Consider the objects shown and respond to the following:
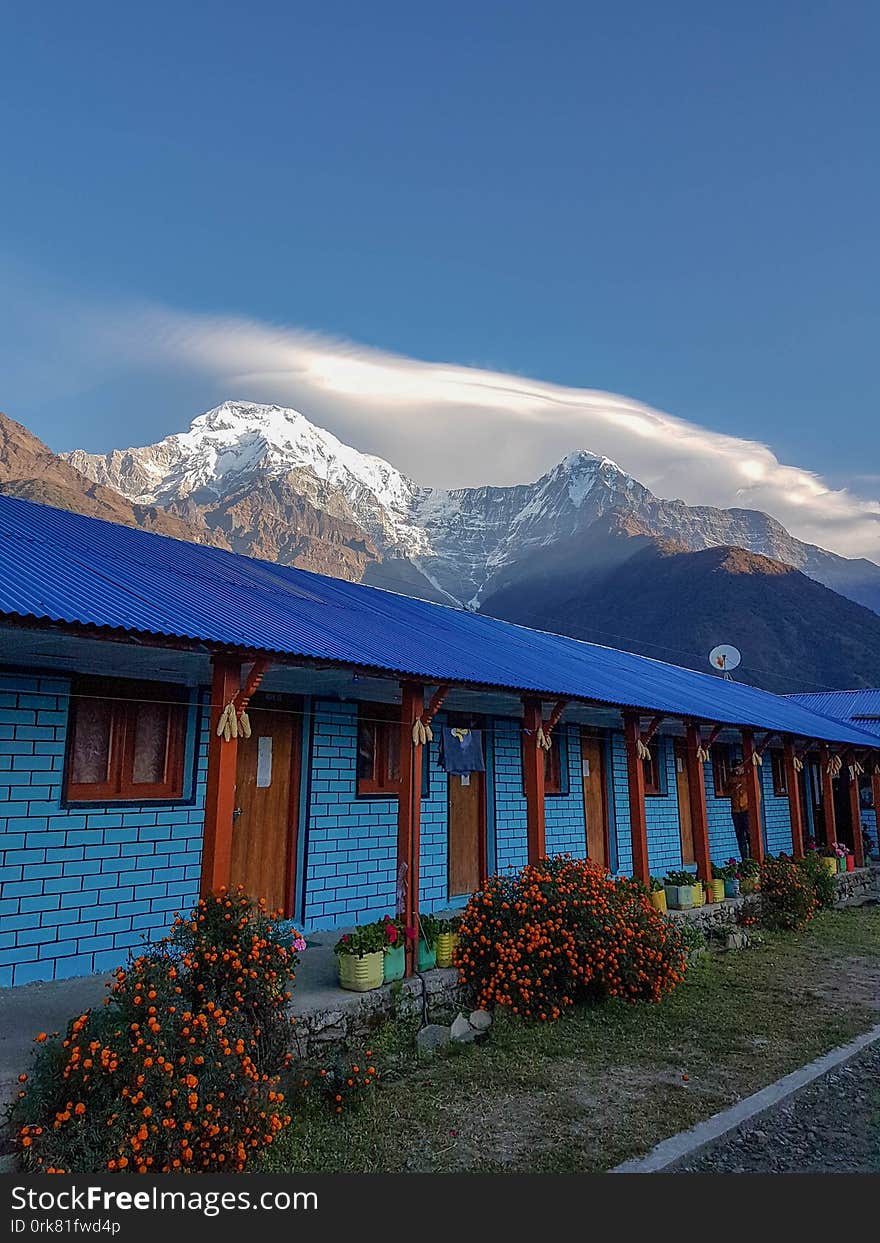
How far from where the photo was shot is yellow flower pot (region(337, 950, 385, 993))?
6473mm

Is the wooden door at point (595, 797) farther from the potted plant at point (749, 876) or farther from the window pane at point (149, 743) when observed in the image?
the window pane at point (149, 743)

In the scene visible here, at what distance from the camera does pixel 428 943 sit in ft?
24.2

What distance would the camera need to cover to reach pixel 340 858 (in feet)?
30.0

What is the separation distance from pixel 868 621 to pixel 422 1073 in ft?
277

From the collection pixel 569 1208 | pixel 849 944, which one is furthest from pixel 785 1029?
pixel 849 944

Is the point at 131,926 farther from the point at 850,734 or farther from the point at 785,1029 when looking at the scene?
the point at 850,734

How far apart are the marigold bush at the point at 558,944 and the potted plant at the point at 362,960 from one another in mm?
1072

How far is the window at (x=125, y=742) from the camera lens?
7172 mm

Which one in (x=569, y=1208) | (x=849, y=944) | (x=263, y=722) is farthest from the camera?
(x=849, y=944)

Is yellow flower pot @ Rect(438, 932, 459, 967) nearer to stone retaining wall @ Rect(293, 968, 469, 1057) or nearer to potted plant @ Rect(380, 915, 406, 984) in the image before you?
stone retaining wall @ Rect(293, 968, 469, 1057)

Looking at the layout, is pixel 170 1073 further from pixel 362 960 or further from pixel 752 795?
pixel 752 795

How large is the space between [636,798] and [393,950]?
5.41 m

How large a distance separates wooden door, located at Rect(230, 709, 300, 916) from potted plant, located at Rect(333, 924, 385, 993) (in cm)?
199

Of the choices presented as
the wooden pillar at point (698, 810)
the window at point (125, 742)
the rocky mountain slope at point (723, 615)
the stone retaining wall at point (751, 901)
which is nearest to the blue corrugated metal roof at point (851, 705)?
the stone retaining wall at point (751, 901)
